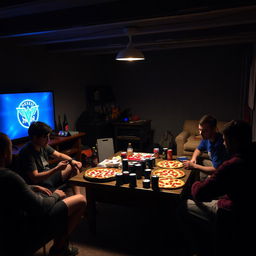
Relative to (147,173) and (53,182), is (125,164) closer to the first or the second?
(147,173)

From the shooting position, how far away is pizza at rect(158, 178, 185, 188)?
2156 millimetres

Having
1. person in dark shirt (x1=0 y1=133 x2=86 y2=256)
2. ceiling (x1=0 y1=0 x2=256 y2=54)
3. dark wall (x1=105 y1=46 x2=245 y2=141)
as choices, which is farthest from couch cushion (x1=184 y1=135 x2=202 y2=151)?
person in dark shirt (x1=0 y1=133 x2=86 y2=256)

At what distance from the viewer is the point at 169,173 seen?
2.47 metres

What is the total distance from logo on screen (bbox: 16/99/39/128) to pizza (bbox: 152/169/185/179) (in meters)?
2.18

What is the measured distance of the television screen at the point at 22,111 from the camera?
3.32 metres

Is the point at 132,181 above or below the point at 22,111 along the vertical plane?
below

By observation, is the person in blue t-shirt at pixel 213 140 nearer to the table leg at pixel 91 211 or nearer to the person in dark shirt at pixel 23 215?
the table leg at pixel 91 211

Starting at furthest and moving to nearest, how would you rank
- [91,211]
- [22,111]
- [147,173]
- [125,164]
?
1. [22,111]
2. [91,211]
3. [125,164]
4. [147,173]

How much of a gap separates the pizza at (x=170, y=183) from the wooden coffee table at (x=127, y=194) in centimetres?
4

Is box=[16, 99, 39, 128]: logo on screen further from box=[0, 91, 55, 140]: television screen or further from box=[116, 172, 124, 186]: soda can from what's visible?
box=[116, 172, 124, 186]: soda can

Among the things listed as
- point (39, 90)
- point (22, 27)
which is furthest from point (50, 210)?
point (39, 90)

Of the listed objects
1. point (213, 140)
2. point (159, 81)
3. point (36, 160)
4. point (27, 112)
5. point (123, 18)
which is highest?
point (123, 18)

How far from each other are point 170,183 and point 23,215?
1240mm

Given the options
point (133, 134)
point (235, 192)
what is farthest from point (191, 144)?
point (235, 192)
